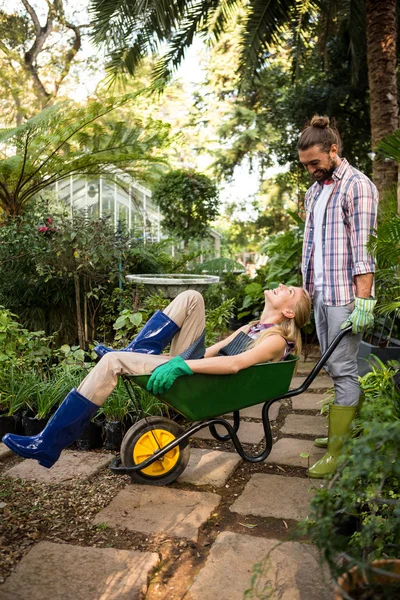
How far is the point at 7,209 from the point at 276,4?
13.2 ft

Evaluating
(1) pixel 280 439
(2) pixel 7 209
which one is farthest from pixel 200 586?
(2) pixel 7 209

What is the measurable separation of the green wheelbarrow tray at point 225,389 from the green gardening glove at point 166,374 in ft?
0.14

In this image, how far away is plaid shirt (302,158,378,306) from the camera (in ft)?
8.02

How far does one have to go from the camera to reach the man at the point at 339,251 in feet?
8.04

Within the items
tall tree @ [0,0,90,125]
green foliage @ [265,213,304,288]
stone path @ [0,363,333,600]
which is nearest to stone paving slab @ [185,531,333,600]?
stone path @ [0,363,333,600]

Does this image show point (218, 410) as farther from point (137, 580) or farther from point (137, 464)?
point (137, 580)

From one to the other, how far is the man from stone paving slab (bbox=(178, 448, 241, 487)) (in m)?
0.38

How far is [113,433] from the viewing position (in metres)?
2.84

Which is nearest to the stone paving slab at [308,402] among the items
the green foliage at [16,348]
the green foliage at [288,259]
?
the green foliage at [16,348]

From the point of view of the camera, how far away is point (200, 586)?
5.55ft

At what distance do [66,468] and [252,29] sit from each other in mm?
5953

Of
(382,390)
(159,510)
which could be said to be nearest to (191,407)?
(159,510)

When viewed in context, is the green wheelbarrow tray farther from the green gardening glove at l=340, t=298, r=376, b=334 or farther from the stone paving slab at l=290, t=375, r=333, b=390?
the stone paving slab at l=290, t=375, r=333, b=390

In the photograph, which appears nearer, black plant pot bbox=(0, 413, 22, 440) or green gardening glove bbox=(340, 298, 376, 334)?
green gardening glove bbox=(340, 298, 376, 334)
